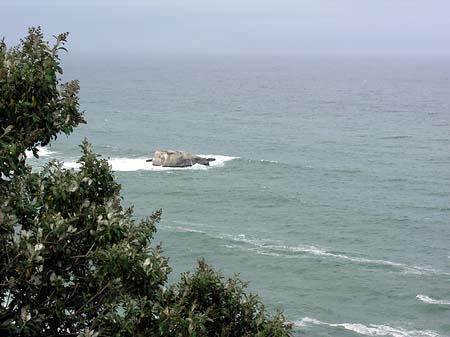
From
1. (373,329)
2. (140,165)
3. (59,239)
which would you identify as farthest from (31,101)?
(140,165)

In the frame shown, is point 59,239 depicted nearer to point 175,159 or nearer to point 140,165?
point 175,159

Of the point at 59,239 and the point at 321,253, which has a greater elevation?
the point at 59,239

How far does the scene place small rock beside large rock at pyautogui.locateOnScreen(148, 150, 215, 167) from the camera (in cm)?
9450

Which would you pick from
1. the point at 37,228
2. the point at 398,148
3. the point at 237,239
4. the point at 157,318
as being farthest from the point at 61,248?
the point at 398,148

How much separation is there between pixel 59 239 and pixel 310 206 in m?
65.1

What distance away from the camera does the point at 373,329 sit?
4556cm

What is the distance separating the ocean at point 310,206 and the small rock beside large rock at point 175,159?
1.49m

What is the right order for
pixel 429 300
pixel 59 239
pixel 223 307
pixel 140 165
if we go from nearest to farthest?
pixel 59 239 → pixel 223 307 → pixel 429 300 → pixel 140 165

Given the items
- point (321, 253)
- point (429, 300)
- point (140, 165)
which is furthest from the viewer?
point (140, 165)

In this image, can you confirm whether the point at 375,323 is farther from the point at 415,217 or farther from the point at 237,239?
the point at 415,217

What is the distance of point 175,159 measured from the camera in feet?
310

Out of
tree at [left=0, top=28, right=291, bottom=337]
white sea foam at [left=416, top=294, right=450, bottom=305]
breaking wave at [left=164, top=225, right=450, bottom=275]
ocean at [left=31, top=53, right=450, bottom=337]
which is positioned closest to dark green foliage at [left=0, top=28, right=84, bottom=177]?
tree at [left=0, top=28, right=291, bottom=337]

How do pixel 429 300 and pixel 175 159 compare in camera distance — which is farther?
pixel 175 159

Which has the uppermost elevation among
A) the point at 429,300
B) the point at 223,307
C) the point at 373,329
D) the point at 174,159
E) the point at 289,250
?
the point at 223,307
